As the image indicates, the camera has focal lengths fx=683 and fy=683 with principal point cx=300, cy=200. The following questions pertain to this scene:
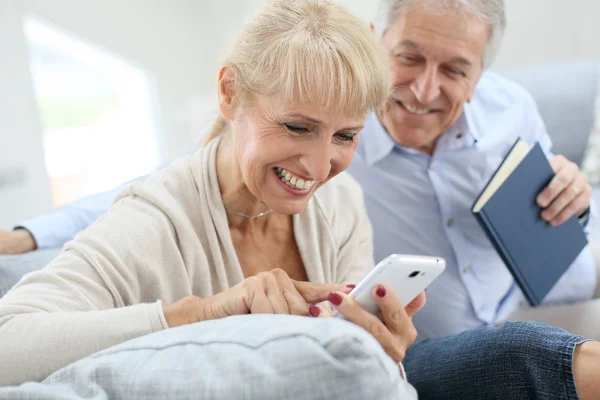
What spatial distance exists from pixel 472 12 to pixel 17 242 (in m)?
1.20

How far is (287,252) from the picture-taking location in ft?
4.68

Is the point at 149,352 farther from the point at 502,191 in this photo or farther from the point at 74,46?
the point at 74,46

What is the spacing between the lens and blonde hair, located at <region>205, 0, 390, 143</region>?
3.66ft

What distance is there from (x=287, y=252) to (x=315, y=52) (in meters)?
0.47

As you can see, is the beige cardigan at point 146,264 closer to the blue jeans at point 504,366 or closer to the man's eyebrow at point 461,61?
the blue jeans at point 504,366

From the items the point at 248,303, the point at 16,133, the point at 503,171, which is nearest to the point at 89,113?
the point at 16,133

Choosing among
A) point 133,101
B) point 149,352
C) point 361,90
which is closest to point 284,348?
point 149,352

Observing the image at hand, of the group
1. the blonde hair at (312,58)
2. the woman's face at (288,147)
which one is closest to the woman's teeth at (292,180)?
the woman's face at (288,147)

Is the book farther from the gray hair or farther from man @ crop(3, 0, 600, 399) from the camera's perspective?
the gray hair

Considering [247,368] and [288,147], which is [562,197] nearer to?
Answer: [288,147]

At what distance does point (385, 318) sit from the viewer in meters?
0.93

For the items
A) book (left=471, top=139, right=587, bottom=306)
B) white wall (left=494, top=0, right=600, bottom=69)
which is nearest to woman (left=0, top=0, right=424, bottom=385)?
book (left=471, top=139, right=587, bottom=306)

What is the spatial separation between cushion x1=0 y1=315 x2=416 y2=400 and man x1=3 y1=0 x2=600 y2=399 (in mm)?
877

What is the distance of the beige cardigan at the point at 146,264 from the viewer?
3.03ft
